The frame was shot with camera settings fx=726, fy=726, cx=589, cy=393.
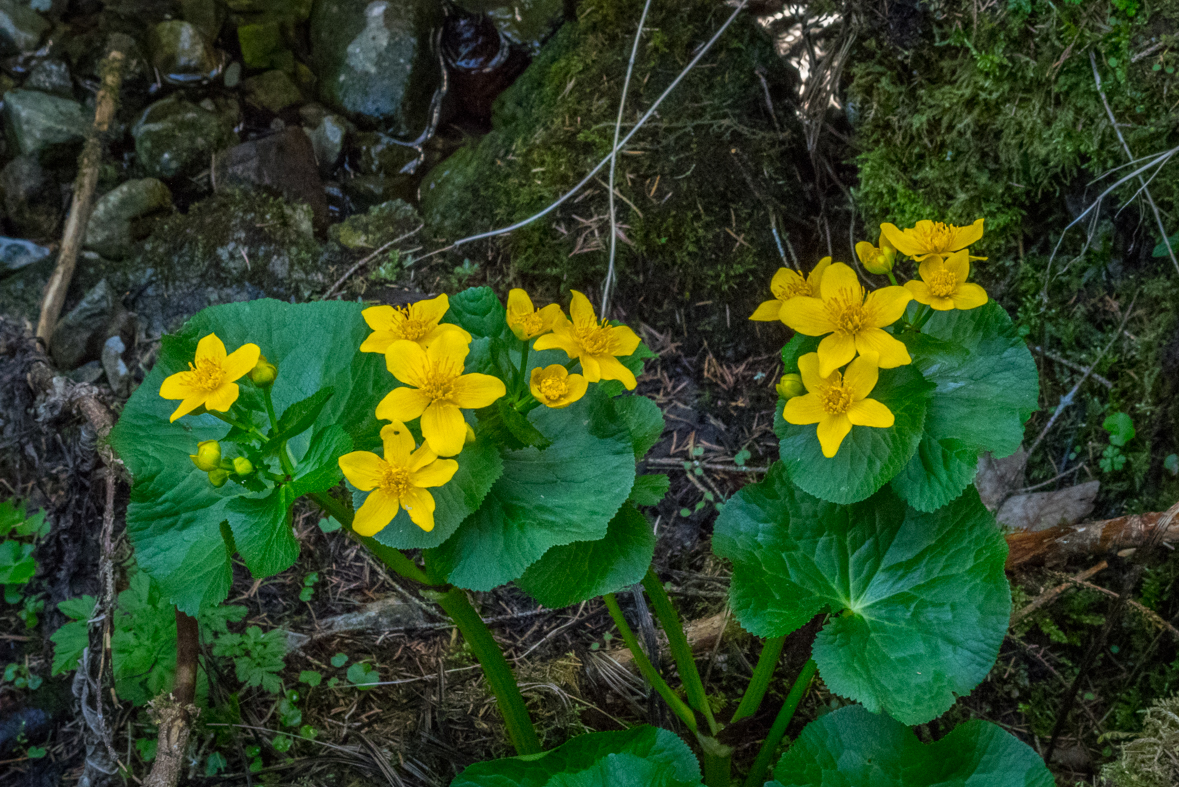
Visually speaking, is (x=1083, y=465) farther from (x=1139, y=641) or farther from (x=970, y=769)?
(x=970, y=769)

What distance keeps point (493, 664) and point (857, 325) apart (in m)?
1.18

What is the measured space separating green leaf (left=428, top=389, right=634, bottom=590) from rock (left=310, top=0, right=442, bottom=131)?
2705 mm

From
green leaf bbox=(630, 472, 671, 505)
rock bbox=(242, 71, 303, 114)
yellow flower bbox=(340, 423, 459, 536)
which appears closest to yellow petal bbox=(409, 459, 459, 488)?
yellow flower bbox=(340, 423, 459, 536)

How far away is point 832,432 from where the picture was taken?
1.48m

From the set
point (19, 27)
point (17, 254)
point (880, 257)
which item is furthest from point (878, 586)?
point (19, 27)

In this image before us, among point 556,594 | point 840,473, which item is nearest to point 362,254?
point 556,594

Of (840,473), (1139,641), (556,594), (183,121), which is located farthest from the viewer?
(183,121)

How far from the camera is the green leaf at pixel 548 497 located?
1.53 metres

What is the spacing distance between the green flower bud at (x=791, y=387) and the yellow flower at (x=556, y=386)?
0.42 metres

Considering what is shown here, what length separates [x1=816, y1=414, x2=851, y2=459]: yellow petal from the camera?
4.83 feet

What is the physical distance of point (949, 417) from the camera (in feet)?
5.42

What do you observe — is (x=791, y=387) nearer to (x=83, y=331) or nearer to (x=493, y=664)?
(x=493, y=664)

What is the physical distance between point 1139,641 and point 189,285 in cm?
381

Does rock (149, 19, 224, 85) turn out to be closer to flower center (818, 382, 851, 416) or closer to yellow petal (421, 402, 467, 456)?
yellow petal (421, 402, 467, 456)
